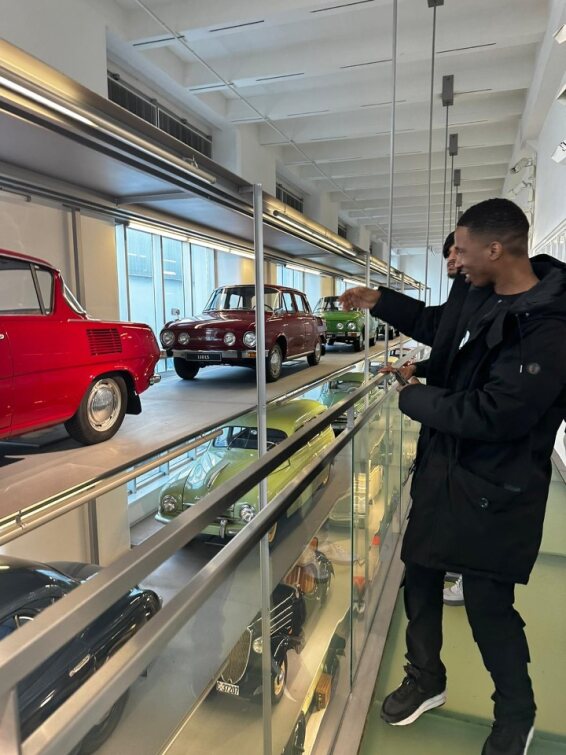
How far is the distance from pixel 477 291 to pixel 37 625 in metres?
1.52

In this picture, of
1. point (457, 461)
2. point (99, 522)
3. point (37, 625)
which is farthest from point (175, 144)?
point (99, 522)

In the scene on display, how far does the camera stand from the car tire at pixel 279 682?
1.34 m

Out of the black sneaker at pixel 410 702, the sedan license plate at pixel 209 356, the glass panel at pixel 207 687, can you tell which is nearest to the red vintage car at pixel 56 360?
the sedan license plate at pixel 209 356

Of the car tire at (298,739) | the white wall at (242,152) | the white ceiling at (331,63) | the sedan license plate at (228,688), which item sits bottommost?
the car tire at (298,739)

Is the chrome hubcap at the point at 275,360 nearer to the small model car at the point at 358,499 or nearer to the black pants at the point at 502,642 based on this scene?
the small model car at the point at 358,499

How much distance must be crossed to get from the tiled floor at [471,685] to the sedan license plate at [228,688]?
1118mm

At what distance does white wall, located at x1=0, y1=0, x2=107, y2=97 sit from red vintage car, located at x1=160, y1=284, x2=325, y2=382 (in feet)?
6.62

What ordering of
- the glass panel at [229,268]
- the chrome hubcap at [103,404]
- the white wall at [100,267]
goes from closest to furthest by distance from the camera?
1. the chrome hubcap at [103,404]
2. the white wall at [100,267]
3. the glass panel at [229,268]

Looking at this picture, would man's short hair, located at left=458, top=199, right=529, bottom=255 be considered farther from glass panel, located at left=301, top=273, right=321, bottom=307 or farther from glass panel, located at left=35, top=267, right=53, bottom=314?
glass panel, located at left=301, top=273, right=321, bottom=307

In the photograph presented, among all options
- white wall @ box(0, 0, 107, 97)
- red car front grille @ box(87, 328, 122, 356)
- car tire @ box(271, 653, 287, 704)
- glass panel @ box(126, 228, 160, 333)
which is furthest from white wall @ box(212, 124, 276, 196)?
car tire @ box(271, 653, 287, 704)

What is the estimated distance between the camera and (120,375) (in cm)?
307

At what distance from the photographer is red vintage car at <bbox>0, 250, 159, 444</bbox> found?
232cm

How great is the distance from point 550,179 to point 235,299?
13.4 feet

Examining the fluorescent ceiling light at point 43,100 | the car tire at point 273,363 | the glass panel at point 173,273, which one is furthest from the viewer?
the glass panel at point 173,273
